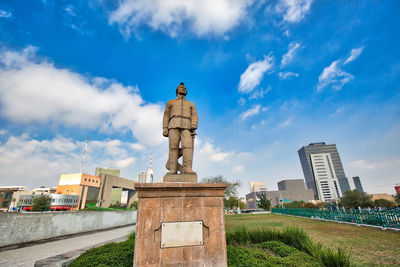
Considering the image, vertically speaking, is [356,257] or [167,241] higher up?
[167,241]

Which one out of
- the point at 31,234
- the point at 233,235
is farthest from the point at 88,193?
the point at 233,235

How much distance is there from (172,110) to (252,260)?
3.96 m

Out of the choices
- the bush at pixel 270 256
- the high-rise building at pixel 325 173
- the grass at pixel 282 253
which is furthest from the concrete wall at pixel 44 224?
the high-rise building at pixel 325 173

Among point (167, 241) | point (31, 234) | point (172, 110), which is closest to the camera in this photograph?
point (167, 241)

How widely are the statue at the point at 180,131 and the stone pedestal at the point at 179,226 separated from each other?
2.68 ft

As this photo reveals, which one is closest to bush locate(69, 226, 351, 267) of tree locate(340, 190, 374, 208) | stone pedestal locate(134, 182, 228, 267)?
stone pedestal locate(134, 182, 228, 267)

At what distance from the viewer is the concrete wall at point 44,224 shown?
8688 millimetres

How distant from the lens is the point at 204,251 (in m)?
3.54

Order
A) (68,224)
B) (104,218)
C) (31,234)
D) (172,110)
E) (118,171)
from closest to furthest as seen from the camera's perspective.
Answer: (172,110) → (31,234) → (68,224) → (104,218) → (118,171)

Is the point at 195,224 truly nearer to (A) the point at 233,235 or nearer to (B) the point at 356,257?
(A) the point at 233,235

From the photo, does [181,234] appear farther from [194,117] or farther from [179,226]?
[194,117]

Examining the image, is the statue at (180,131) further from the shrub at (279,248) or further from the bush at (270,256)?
the shrub at (279,248)

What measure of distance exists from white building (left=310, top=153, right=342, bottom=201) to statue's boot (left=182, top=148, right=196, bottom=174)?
491 feet

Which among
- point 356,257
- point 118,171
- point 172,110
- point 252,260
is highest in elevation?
point 118,171
